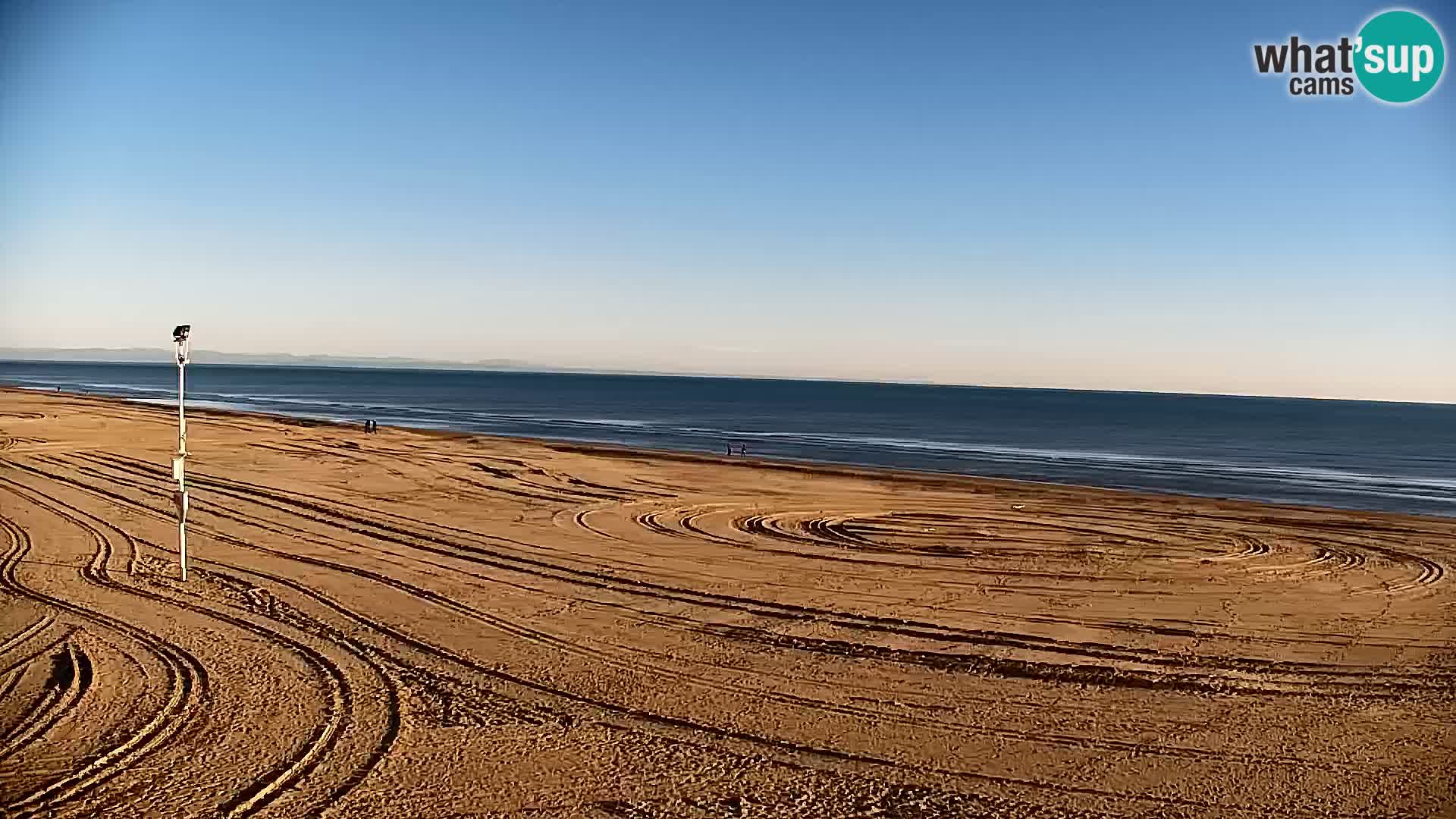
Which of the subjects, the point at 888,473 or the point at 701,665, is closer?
the point at 701,665

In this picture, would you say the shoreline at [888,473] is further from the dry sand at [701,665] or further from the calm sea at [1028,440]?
the dry sand at [701,665]

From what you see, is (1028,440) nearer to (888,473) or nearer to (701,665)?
(888,473)

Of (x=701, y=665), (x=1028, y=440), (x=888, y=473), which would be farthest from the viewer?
(x=1028, y=440)

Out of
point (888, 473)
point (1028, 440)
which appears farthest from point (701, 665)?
point (1028, 440)

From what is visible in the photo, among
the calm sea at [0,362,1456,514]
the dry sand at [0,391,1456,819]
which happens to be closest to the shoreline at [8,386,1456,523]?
the calm sea at [0,362,1456,514]

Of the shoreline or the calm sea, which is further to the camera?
the calm sea

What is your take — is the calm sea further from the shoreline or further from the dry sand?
the dry sand

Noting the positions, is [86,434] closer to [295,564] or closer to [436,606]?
[295,564]

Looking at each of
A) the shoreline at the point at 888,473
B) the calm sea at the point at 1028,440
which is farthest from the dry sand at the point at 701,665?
the calm sea at the point at 1028,440

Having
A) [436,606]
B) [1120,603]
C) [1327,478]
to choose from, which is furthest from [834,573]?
[1327,478]
